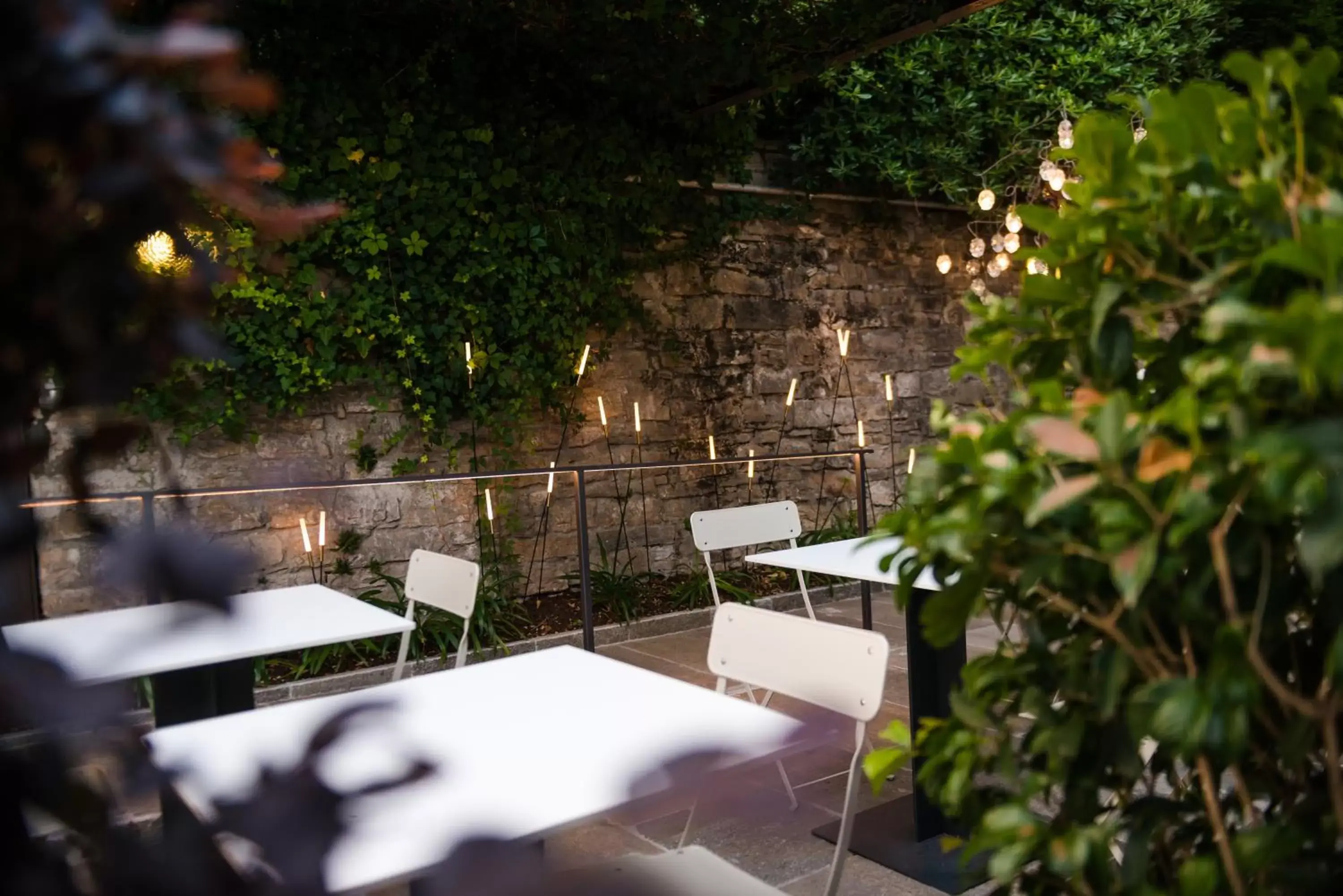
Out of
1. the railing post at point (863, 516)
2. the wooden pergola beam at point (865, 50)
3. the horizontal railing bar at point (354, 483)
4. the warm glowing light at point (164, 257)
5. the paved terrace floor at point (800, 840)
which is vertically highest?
the wooden pergola beam at point (865, 50)

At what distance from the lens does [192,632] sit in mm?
376

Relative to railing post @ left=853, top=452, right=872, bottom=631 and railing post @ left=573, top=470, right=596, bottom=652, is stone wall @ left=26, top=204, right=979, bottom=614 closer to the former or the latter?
railing post @ left=573, top=470, right=596, bottom=652

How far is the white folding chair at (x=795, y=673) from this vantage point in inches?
58.4

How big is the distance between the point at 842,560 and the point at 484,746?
161 cm

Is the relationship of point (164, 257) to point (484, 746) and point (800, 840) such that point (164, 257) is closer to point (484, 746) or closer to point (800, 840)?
point (484, 746)

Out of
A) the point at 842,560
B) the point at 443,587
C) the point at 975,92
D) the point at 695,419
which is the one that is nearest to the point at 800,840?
the point at 842,560

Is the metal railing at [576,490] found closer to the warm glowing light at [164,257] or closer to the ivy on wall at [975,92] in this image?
the warm glowing light at [164,257]

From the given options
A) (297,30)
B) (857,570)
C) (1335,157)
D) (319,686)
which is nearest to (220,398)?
(319,686)

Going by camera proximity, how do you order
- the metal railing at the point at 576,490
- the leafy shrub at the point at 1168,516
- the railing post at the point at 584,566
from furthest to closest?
the railing post at the point at 584,566 → the metal railing at the point at 576,490 → the leafy shrub at the point at 1168,516

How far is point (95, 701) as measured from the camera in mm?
353

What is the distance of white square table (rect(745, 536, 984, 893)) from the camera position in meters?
2.46

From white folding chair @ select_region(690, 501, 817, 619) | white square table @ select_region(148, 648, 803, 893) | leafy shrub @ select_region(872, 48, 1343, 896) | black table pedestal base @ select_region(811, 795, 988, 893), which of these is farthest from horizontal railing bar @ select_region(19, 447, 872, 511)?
black table pedestal base @ select_region(811, 795, 988, 893)

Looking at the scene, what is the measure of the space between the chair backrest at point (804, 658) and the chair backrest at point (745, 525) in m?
1.47

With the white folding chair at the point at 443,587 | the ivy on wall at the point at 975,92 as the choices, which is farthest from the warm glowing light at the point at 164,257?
the ivy on wall at the point at 975,92
